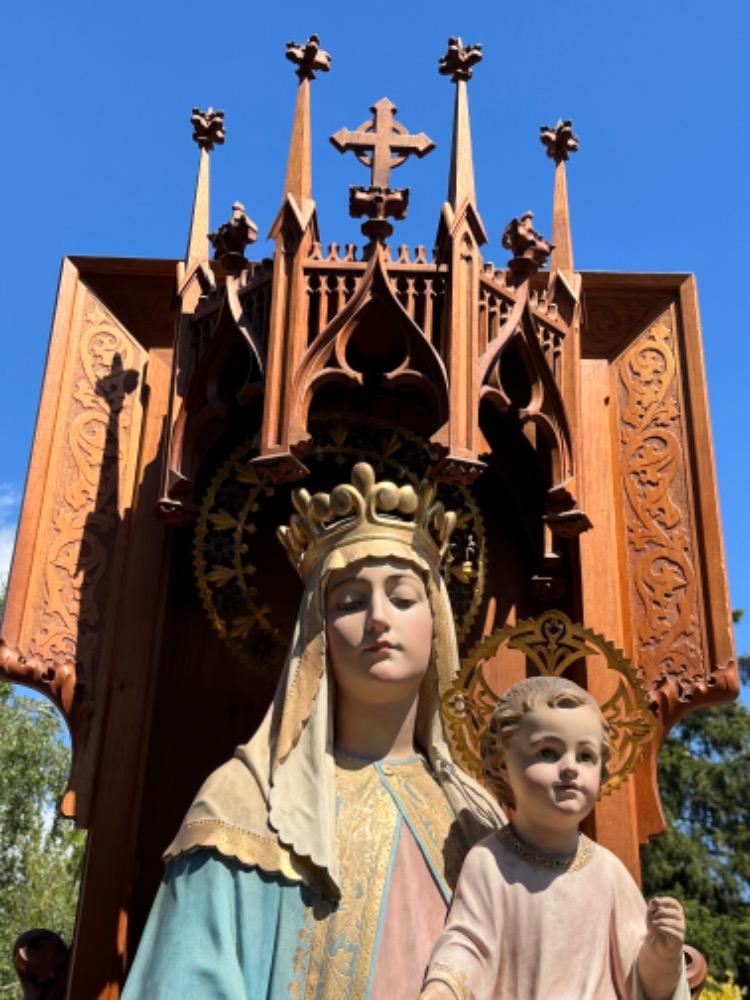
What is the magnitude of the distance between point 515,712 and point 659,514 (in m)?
2.20

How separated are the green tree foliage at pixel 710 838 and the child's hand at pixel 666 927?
13.6 meters

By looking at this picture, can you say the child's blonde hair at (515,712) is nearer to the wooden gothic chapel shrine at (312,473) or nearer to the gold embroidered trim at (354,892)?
the gold embroidered trim at (354,892)

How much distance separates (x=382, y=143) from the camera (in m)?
4.87

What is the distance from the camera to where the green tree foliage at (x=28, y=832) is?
13188 mm

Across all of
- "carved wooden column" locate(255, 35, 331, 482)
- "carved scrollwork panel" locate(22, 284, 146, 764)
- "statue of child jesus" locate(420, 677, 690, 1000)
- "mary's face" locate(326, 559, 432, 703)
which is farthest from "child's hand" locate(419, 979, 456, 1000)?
"carved scrollwork panel" locate(22, 284, 146, 764)

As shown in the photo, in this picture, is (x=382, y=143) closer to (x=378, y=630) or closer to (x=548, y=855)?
(x=378, y=630)

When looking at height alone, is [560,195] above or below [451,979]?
above

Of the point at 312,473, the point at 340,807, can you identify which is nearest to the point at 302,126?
the point at 312,473

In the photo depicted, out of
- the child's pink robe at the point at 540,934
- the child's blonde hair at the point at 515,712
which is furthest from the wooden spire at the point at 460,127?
the child's pink robe at the point at 540,934

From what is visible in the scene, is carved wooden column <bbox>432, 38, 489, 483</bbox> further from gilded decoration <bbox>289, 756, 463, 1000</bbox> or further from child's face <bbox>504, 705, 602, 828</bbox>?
child's face <bbox>504, 705, 602, 828</bbox>

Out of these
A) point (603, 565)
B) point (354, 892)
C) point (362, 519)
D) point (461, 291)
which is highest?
point (461, 291)

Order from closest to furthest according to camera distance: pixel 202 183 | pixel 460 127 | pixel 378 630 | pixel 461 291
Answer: pixel 378 630 < pixel 461 291 < pixel 460 127 < pixel 202 183

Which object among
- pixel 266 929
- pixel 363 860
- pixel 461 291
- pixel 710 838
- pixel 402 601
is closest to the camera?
pixel 266 929

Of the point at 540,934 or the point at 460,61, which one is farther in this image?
the point at 460,61
